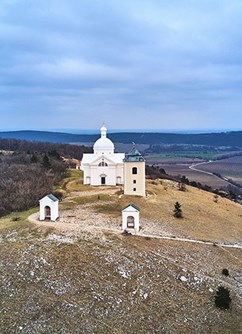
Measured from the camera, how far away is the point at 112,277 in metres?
32.3

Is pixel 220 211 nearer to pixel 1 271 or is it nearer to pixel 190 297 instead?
pixel 190 297

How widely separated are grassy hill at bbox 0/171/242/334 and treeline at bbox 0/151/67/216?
482cm

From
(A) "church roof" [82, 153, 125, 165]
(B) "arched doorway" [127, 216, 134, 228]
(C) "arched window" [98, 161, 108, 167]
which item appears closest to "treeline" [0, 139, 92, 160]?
(A) "church roof" [82, 153, 125, 165]

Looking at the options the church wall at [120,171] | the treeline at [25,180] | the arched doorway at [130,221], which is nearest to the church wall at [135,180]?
the church wall at [120,171]

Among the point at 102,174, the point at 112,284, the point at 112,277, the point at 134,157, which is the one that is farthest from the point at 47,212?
the point at 102,174

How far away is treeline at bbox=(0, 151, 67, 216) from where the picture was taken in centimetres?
4969

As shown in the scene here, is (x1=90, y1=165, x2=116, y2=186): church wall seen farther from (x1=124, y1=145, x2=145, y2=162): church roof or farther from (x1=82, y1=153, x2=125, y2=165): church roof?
(x1=124, y1=145, x2=145, y2=162): church roof

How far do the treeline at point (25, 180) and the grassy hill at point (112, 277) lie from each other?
4.82m

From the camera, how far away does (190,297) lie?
31.1 meters

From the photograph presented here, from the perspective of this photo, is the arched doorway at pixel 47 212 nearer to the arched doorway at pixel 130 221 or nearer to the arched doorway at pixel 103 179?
the arched doorway at pixel 130 221

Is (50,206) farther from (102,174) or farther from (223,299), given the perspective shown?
(223,299)

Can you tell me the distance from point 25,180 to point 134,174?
1617 centimetres

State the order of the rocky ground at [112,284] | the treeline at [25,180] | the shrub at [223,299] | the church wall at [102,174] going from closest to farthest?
the rocky ground at [112,284] < the shrub at [223,299] < the treeline at [25,180] < the church wall at [102,174]

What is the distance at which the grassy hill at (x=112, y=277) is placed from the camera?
92.6 feet
